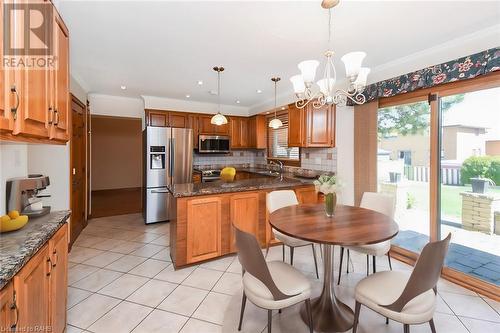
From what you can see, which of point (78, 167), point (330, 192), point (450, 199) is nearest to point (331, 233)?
point (330, 192)

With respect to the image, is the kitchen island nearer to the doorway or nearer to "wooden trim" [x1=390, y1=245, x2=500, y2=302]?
the doorway

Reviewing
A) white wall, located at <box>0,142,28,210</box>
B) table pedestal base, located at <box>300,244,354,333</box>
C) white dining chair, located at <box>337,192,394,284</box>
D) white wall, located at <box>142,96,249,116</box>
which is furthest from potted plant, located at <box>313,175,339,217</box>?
white wall, located at <box>142,96,249,116</box>

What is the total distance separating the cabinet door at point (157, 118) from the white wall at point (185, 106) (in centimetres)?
22

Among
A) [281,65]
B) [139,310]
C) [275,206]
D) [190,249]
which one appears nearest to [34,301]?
[139,310]

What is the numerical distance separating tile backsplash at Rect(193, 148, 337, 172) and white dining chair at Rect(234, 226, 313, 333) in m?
2.50

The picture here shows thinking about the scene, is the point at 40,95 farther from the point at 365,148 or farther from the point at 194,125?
the point at 194,125

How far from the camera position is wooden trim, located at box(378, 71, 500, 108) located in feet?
7.25

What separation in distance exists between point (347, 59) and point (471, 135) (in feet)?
6.10

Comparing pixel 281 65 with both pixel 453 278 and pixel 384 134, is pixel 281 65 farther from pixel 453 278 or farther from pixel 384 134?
pixel 453 278

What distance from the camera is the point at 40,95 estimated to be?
132 centimetres

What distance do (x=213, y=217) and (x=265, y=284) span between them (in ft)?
4.89

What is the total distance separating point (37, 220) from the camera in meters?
1.61

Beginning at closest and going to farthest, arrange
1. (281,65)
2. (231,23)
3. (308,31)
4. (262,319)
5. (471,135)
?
(262,319), (231,23), (308,31), (471,135), (281,65)

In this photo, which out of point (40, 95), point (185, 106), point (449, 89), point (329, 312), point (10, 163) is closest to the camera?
point (40, 95)
